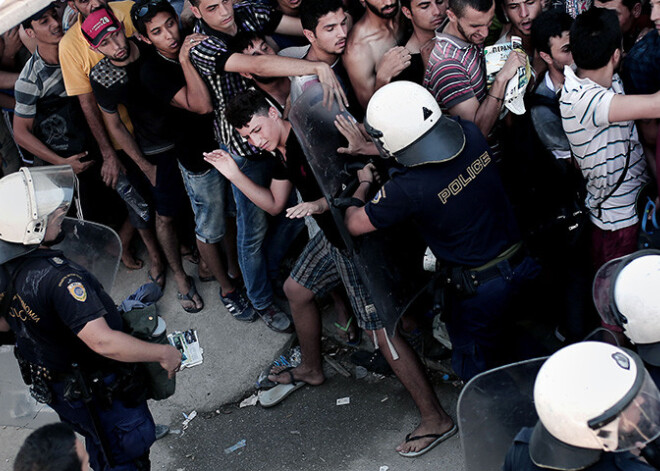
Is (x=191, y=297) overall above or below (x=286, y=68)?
below

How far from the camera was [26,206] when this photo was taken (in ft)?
11.9

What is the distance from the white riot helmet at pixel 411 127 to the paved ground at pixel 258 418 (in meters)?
1.76

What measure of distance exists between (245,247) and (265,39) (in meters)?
1.38

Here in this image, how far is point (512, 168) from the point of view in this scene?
4.25m

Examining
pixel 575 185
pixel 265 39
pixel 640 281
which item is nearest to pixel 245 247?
pixel 265 39

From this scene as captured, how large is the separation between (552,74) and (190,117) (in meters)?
2.37

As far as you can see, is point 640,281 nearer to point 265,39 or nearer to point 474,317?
point 474,317

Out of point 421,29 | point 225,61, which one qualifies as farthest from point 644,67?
point 225,61

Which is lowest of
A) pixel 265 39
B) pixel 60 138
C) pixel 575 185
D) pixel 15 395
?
pixel 15 395

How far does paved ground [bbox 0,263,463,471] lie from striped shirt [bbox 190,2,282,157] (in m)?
1.42

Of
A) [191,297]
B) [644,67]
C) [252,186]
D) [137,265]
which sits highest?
[644,67]

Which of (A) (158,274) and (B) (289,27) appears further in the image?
(A) (158,274)

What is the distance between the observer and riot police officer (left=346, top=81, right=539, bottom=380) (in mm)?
3479

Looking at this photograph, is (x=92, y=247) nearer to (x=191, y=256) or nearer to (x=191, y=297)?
(x=191, y=297)
